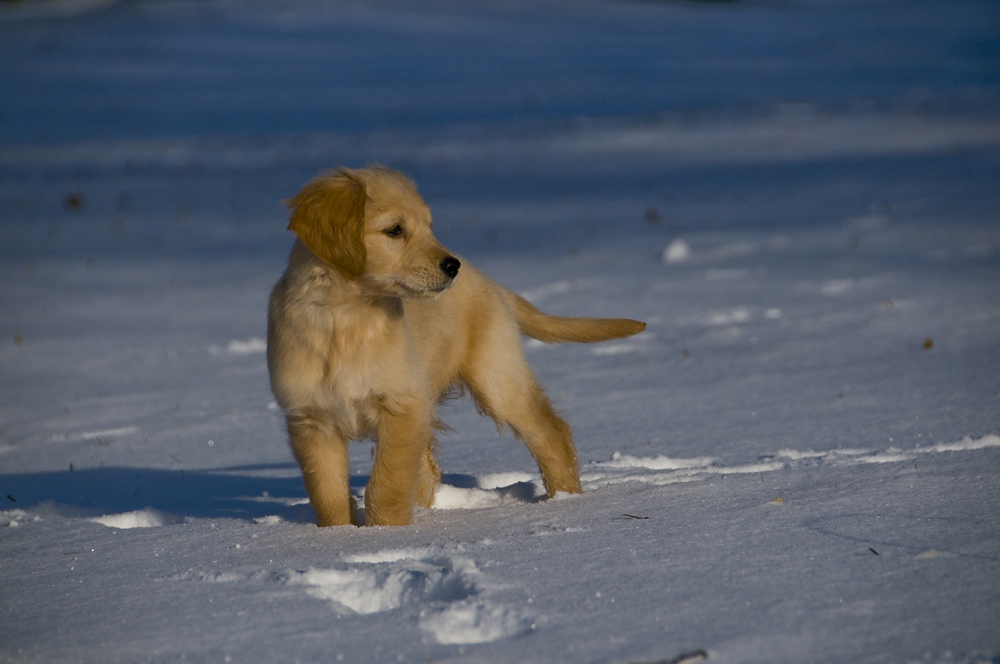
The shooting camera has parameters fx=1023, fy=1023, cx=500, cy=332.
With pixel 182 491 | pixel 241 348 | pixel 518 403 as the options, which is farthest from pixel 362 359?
pixel 241 348

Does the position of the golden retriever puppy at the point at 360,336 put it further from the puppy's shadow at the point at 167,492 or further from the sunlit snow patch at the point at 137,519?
the sunlit snow patch at the point at 137,519

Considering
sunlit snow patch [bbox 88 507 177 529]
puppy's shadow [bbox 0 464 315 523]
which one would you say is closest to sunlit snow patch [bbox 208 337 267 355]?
puppy's shadow [bbox 0 464 315 523]

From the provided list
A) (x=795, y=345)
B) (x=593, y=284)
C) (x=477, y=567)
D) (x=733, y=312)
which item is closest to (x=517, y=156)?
(x=593, y=284)

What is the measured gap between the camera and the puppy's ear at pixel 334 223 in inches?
123

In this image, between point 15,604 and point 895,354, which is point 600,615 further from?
point 895,354

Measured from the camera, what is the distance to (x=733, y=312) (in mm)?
6348

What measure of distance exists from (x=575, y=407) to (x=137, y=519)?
6.84 ft

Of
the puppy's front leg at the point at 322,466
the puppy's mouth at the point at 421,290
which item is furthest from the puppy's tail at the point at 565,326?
the puppy's front leg at the point at 322,466

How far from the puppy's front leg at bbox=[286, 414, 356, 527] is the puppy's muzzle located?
2.01 feet

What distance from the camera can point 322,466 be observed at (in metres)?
3.25

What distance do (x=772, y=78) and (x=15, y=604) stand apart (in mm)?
21282

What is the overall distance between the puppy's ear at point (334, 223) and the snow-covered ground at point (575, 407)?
0.83 meters

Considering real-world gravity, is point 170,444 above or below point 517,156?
below

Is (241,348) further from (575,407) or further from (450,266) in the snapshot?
(450,266)
